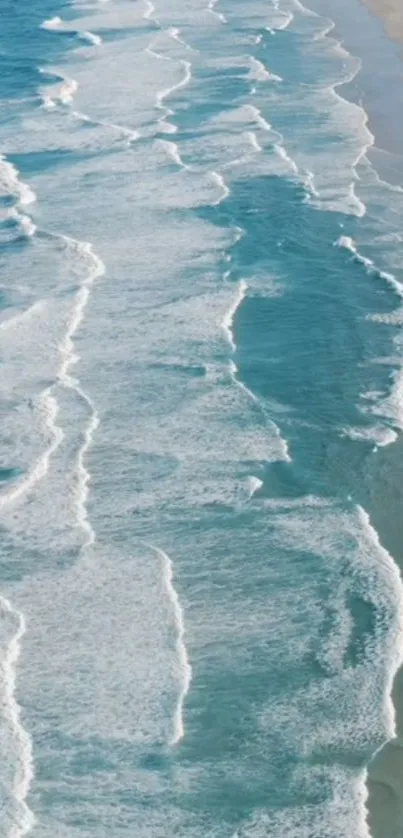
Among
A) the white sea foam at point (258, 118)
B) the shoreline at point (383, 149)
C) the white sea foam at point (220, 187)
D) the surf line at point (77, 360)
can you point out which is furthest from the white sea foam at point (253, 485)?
the white sea foam at point (258, 118)

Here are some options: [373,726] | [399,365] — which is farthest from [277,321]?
[373,726]

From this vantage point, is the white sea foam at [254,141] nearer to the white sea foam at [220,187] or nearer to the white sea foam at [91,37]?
the white sea foam at [220,187]

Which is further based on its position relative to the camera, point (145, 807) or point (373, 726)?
point (373, 726)

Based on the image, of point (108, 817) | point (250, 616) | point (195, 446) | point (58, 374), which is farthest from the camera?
point (58, 374)

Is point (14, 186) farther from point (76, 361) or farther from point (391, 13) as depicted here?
point (391, 13)

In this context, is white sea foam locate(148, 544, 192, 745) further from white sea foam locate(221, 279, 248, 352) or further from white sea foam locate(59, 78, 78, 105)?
white sea foam locate(59, 78, 78, 105)

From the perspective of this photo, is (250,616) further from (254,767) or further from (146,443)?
(146,443)

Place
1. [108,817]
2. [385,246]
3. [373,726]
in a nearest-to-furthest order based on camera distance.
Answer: [108,817] < [373,726] < [385,246]

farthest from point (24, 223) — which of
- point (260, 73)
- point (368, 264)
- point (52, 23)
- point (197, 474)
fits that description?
point (52, 23)
